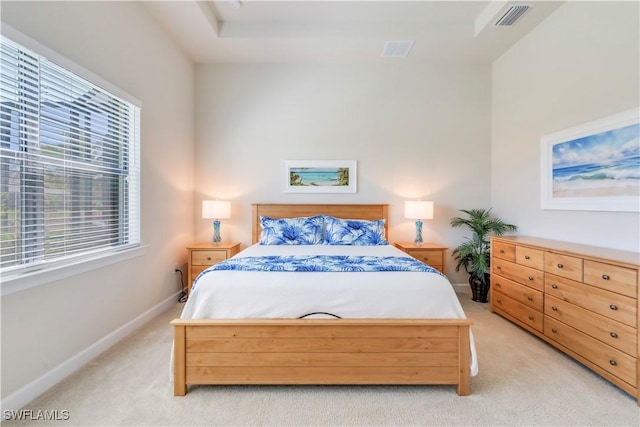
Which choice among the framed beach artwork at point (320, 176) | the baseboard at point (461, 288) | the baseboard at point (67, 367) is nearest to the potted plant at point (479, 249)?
the baseboard at point (461, 288)

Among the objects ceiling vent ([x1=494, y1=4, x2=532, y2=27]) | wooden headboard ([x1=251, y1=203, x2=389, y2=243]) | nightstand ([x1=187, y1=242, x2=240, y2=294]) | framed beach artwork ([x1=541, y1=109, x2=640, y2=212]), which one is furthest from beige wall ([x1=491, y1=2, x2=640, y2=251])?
nightstand ([x1=187, y1=242, x2=240, y2=294])

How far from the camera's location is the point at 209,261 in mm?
3266

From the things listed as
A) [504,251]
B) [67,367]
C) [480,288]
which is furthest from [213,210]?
[480,288]

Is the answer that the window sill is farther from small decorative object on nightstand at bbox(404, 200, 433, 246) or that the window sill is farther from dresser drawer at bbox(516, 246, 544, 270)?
dresser drawer at bbox(516, 246, 544, 270)

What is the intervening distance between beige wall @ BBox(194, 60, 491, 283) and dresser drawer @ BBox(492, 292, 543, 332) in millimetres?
840

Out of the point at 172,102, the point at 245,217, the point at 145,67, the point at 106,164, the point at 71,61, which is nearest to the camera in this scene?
the point at 71,61

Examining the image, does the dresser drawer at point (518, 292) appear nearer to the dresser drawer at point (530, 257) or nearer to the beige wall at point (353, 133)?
the dresser drawer at point (530, 257)

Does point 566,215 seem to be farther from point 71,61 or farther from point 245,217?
point 71,61

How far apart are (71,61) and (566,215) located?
4.27 m

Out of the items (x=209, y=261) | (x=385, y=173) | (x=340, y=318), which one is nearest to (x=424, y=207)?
(x=385, y=173)

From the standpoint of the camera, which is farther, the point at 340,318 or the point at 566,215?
the point at 566,215

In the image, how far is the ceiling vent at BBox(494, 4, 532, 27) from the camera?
8.68ft

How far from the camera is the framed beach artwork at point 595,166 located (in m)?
2.12

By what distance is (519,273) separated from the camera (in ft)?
8.72
